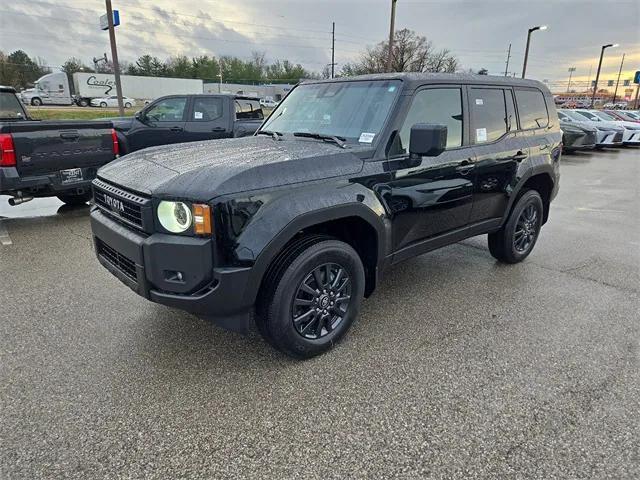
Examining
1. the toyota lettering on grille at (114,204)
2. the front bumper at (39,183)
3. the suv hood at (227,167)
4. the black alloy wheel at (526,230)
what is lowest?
the black alloy wheel at (526,230)

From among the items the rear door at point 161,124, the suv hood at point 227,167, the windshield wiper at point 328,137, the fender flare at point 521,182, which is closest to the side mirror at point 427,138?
the suv hood at point 227,167

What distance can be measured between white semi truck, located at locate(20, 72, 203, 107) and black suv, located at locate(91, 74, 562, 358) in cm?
4266

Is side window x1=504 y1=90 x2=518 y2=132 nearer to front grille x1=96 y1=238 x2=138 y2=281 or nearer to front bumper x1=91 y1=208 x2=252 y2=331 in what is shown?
front bumper x1=91 y1=208 x2=252 y2=331

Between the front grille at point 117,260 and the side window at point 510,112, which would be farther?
the side window at point 510,112

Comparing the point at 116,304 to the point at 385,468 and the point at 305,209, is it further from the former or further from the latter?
the point at 385,468

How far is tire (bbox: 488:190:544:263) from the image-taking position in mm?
4574

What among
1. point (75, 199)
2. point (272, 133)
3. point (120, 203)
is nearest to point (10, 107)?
point (75, 199)

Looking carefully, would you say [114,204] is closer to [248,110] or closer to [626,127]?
[248,110]

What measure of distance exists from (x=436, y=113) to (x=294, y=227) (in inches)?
67.9

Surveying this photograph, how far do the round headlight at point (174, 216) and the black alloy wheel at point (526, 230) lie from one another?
3.61 m

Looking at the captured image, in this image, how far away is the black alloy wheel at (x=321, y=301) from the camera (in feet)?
9.29

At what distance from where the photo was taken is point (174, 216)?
242 centimetres

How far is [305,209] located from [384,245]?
831 millimetres

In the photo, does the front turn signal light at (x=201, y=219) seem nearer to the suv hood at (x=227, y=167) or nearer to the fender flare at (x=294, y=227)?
the suv hood at (x=227, y=167)
